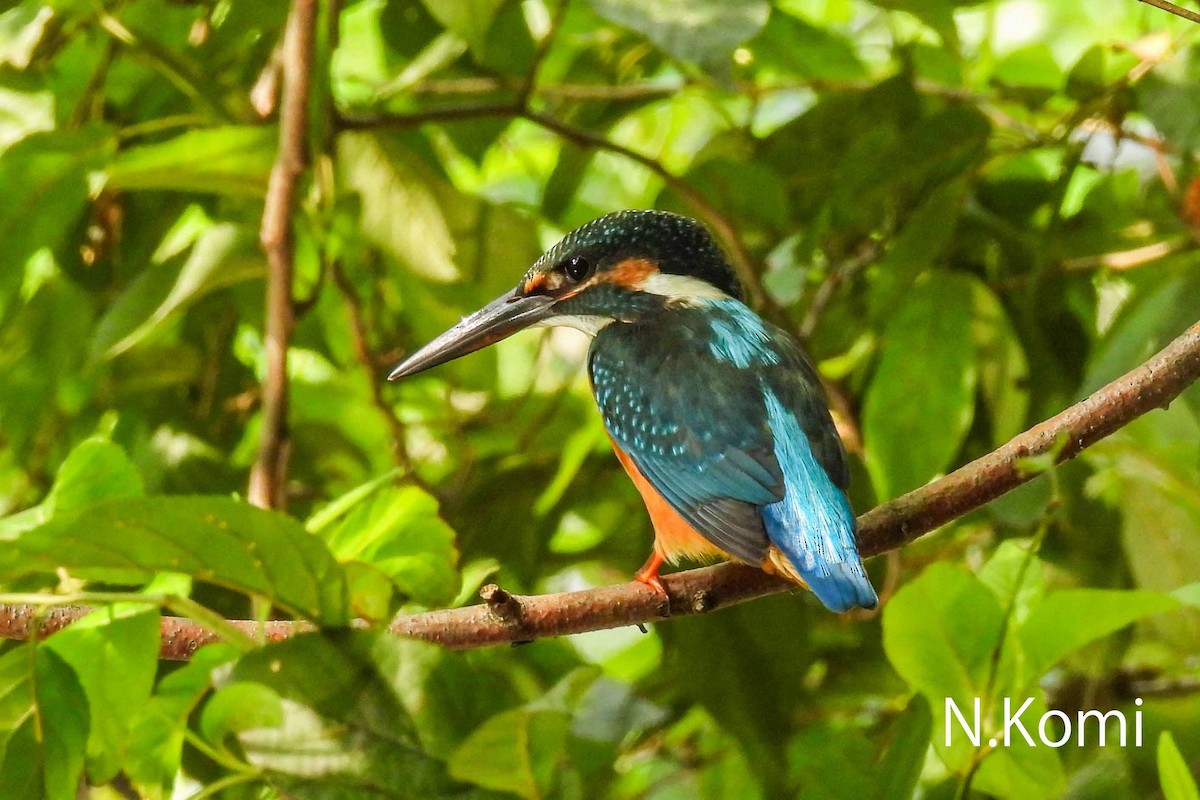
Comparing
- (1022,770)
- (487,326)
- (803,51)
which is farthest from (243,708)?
(803,51)

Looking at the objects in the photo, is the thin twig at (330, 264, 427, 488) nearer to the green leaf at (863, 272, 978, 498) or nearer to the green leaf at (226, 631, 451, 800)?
the green leaf at (863, 272, 978, 498)

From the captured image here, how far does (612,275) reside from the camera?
181 cm

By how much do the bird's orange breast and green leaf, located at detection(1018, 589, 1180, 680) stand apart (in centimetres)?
52

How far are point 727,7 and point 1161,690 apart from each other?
125 centimetres

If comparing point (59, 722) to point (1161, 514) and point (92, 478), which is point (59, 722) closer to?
point (92, 478)

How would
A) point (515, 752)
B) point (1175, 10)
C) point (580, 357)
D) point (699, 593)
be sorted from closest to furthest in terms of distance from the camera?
point (515, 752)
point (1175, 10)
point (699, 593)
point (580, 357)

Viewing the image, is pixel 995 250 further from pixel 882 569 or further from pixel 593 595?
pixel 593 595

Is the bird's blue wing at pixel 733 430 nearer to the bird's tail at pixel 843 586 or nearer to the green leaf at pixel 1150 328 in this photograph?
the bird's tail at pixel 843 586

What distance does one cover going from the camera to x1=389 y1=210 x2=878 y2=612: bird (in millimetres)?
1443

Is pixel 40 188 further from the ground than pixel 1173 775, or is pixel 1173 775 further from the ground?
pixel 40 188

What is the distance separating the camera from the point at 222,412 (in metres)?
2.12

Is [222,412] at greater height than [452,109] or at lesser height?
lesser

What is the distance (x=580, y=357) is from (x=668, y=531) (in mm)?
913

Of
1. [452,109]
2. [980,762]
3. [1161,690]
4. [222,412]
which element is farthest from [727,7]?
[1161,690]
